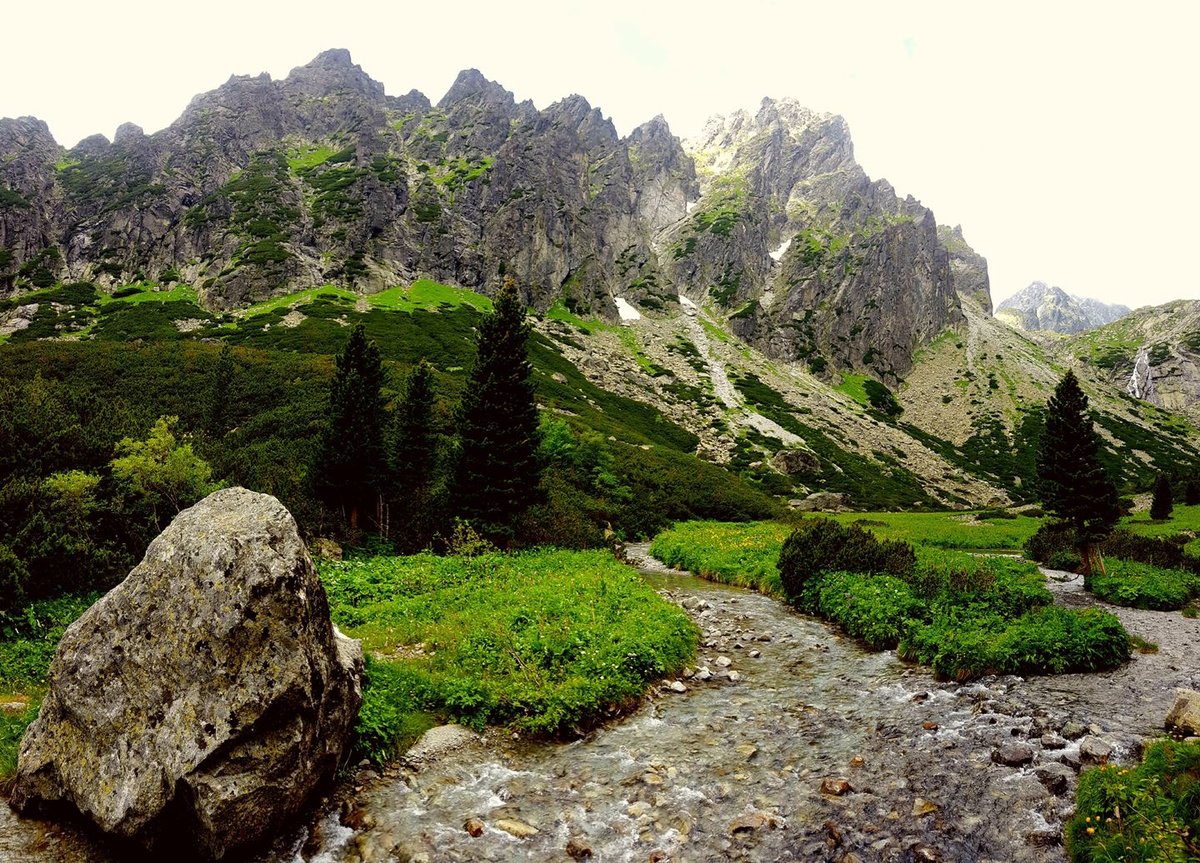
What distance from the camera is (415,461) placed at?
3506 centimetres

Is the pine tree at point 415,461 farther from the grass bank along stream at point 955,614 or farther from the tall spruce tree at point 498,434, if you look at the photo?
the grass bank along stream at point 955,614

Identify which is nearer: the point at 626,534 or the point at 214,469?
the point at 214,469

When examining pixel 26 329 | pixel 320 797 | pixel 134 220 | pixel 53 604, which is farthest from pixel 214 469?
pixel 134 220

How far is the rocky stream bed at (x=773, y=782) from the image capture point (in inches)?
299

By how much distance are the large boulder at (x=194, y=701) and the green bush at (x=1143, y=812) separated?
9913 millimetres

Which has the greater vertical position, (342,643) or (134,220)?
(134,220)

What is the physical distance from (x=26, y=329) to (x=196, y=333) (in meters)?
26.4

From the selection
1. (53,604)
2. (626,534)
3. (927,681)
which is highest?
(927,681)

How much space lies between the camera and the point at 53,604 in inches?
602

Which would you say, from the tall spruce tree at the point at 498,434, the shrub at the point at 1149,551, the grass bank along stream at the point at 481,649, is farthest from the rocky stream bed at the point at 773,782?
the tall spruce tree at the point at 498,434

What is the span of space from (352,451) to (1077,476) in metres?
35.4

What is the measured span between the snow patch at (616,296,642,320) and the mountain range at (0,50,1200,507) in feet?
3.18

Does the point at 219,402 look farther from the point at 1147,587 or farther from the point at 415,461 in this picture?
the point at 1147,587

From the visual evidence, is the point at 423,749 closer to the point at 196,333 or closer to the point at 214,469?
the point at 214,469
